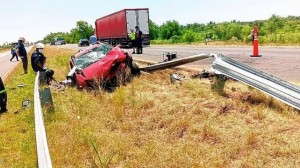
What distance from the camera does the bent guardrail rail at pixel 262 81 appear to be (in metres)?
5.76

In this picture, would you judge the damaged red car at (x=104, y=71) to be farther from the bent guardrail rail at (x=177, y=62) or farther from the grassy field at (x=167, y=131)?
the grassy field at (x=167, y=131)

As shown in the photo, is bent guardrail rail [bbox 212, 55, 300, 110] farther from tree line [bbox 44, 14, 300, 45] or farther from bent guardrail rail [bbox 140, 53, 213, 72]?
tree line [bbox 44, 14, 300, 45]

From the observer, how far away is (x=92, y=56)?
11.4 meters

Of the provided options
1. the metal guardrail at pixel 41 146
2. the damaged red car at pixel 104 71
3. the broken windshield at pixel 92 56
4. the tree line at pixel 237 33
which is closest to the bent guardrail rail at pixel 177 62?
the damaged red car at pixel 104 71

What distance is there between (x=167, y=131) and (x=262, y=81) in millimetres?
2059

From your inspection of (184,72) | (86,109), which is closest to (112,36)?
(184,72)

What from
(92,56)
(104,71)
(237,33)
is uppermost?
(237,33)

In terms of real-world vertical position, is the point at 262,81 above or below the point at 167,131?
above

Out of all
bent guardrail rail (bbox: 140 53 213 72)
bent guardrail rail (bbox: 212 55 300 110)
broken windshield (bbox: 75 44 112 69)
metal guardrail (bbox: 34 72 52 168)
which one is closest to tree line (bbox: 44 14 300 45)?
bent guardrail rail (bbox: 140 53 213 72)

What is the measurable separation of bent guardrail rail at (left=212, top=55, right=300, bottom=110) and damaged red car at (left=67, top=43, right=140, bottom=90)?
3.37 m

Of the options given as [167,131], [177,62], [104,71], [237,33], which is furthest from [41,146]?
[237,33]

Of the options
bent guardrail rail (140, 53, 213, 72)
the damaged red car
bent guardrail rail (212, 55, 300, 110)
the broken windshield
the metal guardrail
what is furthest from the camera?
the broken windshield

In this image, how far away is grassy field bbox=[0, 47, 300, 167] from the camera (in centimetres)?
451

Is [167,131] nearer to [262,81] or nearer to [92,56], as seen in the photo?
[262,81]
